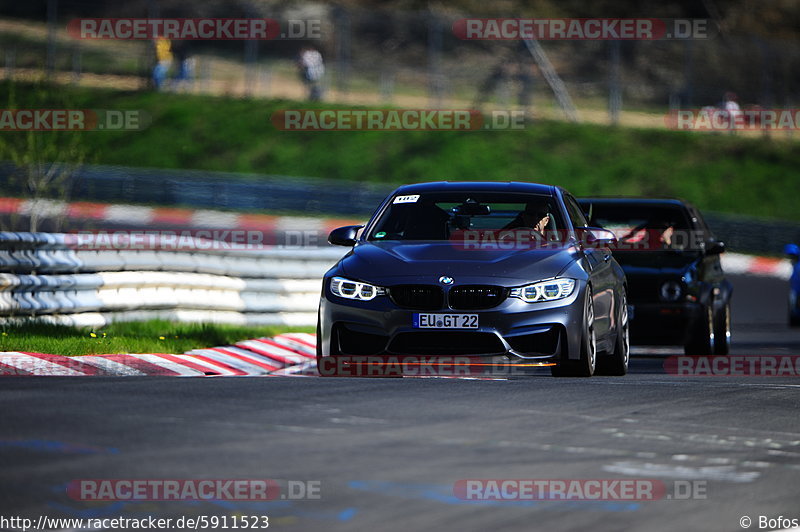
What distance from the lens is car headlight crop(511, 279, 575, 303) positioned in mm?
10656

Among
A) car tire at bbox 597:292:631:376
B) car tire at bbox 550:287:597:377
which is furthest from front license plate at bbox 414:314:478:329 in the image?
car tire at bbox 597:292:631:376

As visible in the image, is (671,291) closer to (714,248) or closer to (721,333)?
(714,248)

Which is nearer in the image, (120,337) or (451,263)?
(451,263)

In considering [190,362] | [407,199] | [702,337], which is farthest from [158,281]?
[702,337]

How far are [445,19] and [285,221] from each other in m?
9.70

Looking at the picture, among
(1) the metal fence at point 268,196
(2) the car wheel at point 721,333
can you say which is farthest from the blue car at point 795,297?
(1) the metal fence at point 268,196

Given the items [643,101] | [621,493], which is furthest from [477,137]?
[621,493]

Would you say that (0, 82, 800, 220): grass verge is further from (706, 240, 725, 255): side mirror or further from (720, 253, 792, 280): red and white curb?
(706, 240, 725, 255): side mirror

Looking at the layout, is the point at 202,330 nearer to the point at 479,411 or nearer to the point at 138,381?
the point at 138,381

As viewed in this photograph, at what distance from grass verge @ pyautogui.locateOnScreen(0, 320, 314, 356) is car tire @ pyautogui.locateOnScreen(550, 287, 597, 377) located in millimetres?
3901

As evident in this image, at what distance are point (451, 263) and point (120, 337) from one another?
4.47 metres

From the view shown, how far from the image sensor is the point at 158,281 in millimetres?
15867

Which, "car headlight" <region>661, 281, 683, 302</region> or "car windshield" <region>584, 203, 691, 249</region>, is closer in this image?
"car headlight" <region>661, 281, 683, 302</region>

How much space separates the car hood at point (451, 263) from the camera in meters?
10.7
